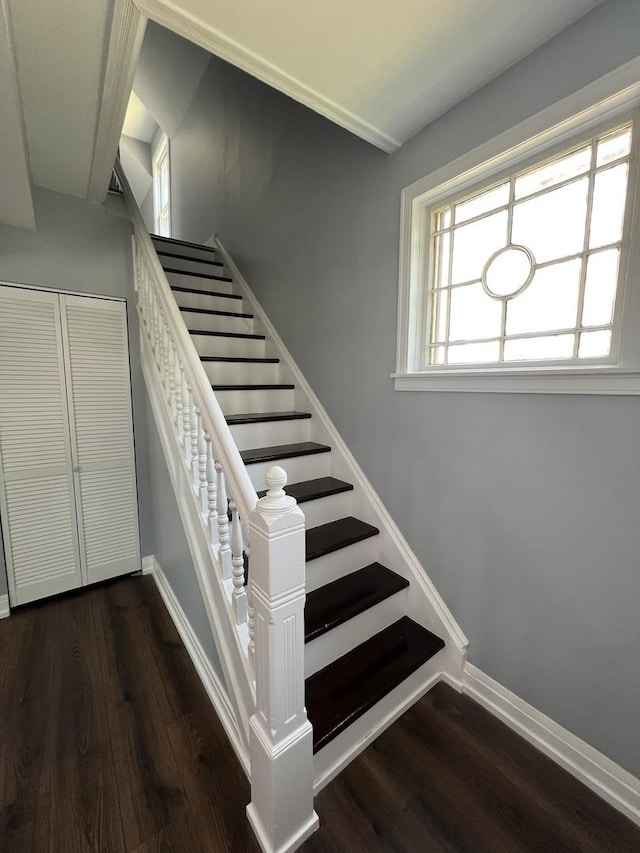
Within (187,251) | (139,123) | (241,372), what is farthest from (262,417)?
(139,123)

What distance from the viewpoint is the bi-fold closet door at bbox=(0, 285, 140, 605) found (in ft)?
6.69

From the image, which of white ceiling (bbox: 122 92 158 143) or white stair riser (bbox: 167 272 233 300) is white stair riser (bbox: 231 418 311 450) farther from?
white ceiling (bbox: 122 92 158 143)

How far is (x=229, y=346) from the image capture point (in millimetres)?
2531

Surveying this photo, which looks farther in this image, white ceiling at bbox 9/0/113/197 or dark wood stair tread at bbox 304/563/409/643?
dark wood stair tread at bbox 304/563/409/643

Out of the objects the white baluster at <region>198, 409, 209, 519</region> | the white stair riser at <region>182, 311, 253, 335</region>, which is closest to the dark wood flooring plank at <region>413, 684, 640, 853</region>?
the white baluster at <region>198, 409, 209, 519</region>

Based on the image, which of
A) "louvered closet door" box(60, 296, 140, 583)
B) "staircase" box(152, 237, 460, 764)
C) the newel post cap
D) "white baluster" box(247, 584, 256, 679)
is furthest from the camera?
"louvered closet door" box(60, 296, 140, 583)

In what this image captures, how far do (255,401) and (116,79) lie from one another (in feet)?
5.03

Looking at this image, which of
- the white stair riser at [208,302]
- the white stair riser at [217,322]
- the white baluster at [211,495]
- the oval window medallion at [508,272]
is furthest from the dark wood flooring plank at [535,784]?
the white stair riser at [208,302]

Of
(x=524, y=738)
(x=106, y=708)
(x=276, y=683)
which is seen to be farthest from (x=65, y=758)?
(x=524, y=738)

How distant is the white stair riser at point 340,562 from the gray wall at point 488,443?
22 cm

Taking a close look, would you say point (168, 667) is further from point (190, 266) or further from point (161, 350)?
point (190, 266)

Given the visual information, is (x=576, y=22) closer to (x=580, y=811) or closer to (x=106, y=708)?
(x=580, y=811)

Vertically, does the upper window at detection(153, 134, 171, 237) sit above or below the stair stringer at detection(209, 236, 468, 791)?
above

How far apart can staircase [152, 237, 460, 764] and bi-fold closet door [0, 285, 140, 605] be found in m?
0.64
